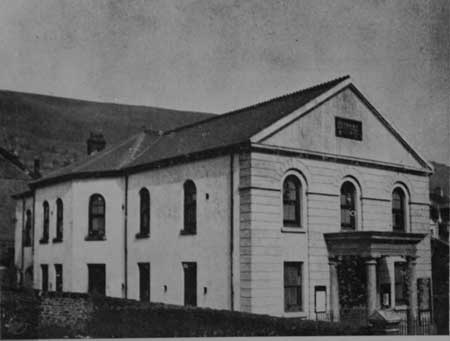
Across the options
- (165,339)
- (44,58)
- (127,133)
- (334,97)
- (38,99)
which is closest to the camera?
(165,339)

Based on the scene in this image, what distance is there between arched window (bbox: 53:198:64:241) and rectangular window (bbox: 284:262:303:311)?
12176 millimetres

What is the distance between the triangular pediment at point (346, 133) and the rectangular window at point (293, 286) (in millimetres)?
4151

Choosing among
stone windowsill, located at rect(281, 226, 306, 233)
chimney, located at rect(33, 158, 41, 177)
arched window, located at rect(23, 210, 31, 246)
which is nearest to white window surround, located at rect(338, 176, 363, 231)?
stone windowsill, located at rect(281, 226, 306, 233)

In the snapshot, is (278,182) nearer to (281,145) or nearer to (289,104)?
(281,145)

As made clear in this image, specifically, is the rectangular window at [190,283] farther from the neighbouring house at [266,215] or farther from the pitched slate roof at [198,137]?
the pitched slate roof at [198,137]

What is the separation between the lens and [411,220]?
26812 mm

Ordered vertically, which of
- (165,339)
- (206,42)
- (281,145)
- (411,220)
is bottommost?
(165,339)

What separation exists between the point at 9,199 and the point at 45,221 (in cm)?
555

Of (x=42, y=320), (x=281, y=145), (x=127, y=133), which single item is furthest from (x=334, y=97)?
(x=127, y=133)

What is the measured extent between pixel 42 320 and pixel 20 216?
17.4m

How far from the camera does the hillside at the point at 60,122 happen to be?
22.8m

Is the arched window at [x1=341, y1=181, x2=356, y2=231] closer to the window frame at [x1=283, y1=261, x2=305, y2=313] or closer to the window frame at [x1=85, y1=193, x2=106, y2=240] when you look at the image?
the window frame at [x1=283, y1=261, x2=305, y2=313]

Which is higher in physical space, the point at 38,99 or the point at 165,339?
the point at 38,99

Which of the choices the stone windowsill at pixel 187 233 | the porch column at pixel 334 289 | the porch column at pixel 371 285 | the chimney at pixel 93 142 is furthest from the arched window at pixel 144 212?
the chimney at pixel 93 142
